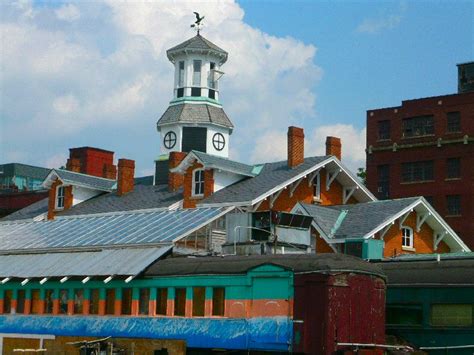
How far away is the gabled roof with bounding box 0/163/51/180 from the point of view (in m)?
92.6

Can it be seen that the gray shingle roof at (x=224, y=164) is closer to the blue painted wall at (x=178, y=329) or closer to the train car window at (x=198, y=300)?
the blue painted wall at (x=178, y=329)

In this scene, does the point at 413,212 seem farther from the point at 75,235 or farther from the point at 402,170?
the point at 402,170

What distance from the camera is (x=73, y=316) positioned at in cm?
3781

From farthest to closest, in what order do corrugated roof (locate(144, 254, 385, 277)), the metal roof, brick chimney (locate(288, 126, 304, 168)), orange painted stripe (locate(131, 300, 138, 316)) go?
brick chimney (locate(288, 126, 304, 168)) → the metal roof → orange painted stripe (locate(131, 300, 138, 316)) → corrugated roof (locate(144, 254, 385, 277))

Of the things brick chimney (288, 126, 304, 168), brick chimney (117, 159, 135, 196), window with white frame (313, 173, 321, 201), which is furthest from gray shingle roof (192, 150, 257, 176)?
brick chimney (117, 159, 135, 196)

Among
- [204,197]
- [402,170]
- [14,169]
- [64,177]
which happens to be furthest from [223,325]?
[14,169]

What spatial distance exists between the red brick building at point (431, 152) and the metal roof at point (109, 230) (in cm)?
3590

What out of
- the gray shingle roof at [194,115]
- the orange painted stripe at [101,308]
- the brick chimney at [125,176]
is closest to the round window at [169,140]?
the gray shingle roof at [194,115]

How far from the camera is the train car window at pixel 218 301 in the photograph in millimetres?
31413

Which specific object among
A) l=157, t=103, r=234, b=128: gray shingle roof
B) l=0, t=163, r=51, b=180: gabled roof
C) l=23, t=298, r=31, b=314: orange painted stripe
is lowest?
l=23, t=298, r=31, b=314: orange painted stripe

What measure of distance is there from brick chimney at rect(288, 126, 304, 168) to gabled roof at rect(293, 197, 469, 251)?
3.15 meters

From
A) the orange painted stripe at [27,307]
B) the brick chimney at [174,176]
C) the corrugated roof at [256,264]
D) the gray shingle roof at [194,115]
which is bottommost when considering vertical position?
the orange painted stripe at [27,307]

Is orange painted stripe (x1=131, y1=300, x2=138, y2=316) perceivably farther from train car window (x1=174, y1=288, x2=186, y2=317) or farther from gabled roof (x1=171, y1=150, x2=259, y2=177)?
gabled roof (x1=171, y1=150, x2=259, y2=177)

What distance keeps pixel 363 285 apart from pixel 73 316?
13.8m
